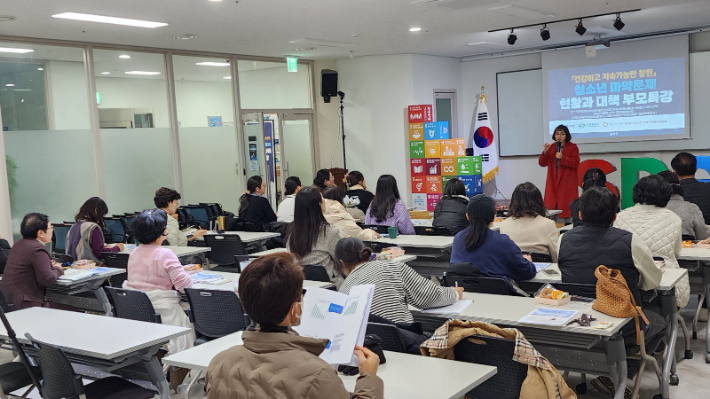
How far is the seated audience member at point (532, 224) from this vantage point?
190 inches

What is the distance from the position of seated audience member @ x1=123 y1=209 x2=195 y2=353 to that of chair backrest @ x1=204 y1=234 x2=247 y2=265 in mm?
2288

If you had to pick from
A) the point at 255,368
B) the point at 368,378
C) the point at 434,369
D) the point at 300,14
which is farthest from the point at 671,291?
the point at 300,14

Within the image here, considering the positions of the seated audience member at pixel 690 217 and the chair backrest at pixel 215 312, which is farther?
the seated audience member at pixel 690 217

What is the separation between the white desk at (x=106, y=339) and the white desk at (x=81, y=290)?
50.5 inches

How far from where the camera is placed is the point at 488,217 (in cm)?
400

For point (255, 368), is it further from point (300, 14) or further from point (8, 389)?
point (300, 14)

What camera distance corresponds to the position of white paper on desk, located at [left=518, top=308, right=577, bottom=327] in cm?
300

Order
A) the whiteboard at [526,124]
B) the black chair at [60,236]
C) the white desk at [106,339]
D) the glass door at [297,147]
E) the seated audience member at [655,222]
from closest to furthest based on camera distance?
the white desk at [106,339] → the seated audience member at [655,222] → the black chair at [60,236] → the whiteboard at [526,124] → the glass door at [297,147]

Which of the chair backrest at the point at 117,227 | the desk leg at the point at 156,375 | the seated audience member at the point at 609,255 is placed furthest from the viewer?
the chair backrest at the point at 117,227

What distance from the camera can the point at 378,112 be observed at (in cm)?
1190

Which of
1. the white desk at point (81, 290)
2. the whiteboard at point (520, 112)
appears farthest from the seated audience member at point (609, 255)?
the whiteboard at point (520, 112)

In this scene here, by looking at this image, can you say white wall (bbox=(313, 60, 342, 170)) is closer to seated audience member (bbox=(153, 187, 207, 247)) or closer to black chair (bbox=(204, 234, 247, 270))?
black chair (bbox=(204, 234, 247, 270))

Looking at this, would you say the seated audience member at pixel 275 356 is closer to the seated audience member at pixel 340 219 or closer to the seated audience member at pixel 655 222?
the seated audience member at pixel 655 222

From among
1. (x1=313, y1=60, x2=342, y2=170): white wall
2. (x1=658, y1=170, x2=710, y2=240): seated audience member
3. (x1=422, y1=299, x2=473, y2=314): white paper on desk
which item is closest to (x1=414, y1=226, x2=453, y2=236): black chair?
(x1=658, y1=170, x2=710, y2=240): seated audience member
